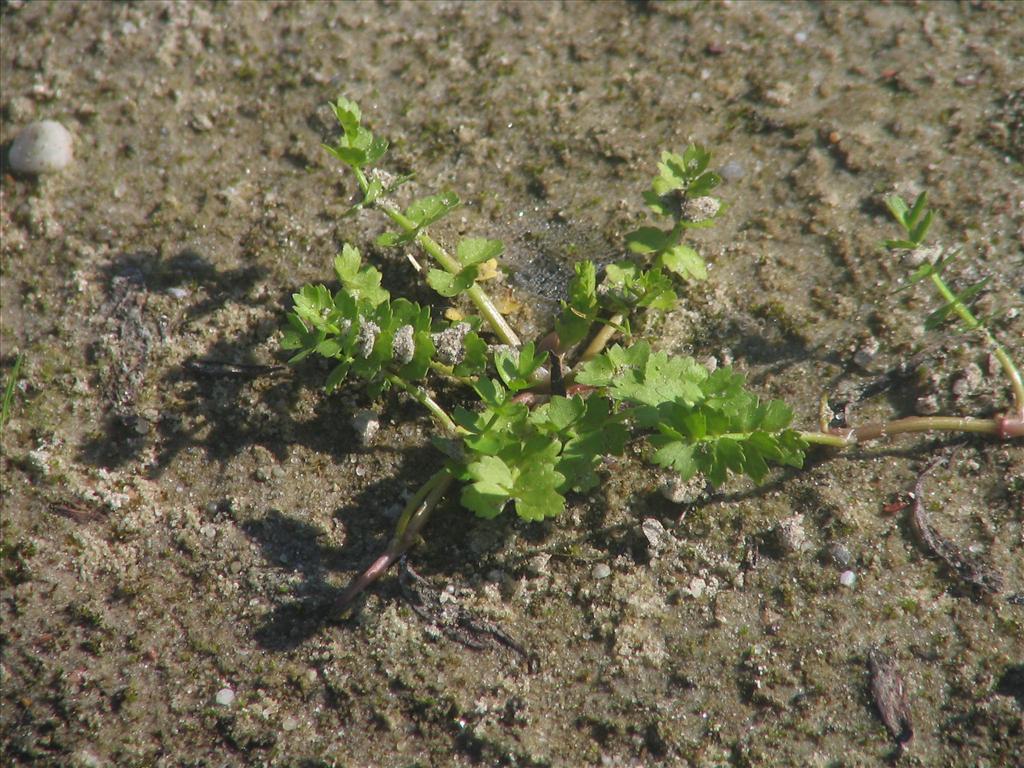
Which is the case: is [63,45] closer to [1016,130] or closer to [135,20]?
[135,20]

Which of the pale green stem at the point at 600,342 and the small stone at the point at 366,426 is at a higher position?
the pale green stem at the point at 600,342

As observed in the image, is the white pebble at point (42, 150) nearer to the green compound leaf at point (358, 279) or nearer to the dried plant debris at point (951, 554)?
the green compound leaf at point (358, 279)

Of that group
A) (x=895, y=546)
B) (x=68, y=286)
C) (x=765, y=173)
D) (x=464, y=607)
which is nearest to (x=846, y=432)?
(x=895, y=546)

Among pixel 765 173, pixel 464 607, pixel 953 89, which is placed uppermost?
pixel 953 89

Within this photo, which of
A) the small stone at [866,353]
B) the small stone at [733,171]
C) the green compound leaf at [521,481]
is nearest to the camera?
the green compound leaf at [521,481]

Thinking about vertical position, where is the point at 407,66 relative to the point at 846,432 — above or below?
above

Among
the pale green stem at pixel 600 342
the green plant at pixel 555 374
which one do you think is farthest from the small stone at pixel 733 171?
the pale green stem at pixel 600 342

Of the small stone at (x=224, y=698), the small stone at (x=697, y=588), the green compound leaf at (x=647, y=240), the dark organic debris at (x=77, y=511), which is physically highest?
the green compound leaf at (x=647, y=240)
